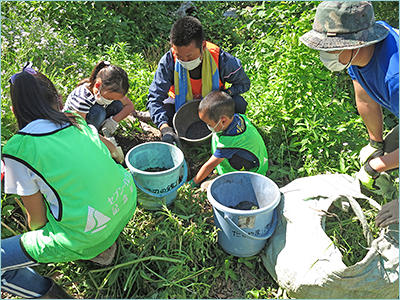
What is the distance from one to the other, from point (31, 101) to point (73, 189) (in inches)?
20.0

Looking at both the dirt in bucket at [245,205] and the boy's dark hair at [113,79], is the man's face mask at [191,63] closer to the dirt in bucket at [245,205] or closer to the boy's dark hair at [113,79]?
the boy's dark hair at [113,79]

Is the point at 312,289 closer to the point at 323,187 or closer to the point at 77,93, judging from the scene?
the point at 323,187

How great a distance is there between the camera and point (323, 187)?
240 centimetres

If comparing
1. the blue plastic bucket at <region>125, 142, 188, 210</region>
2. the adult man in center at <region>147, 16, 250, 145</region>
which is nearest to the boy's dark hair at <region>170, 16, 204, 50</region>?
the adult man in center at <region>147, 16, 250, 145</region>

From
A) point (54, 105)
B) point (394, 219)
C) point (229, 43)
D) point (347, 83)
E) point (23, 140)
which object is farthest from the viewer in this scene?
point (229, 43)

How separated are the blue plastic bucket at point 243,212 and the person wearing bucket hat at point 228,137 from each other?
22 cm

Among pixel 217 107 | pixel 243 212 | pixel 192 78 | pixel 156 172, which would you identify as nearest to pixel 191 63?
pixel 192 78

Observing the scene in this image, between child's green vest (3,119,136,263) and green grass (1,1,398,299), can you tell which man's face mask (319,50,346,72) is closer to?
green grass (1,1,398,299)

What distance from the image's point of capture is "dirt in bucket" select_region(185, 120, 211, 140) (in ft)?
11.4

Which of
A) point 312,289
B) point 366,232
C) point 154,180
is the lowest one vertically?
point 312,289

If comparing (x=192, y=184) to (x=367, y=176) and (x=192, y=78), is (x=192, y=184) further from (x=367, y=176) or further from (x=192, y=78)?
(x=367, y=176)

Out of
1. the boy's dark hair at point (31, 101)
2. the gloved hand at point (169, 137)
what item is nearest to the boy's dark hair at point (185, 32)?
the gloved hand at point (169, 137)

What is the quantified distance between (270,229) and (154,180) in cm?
92

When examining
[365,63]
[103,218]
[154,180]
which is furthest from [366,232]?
[103,218]
